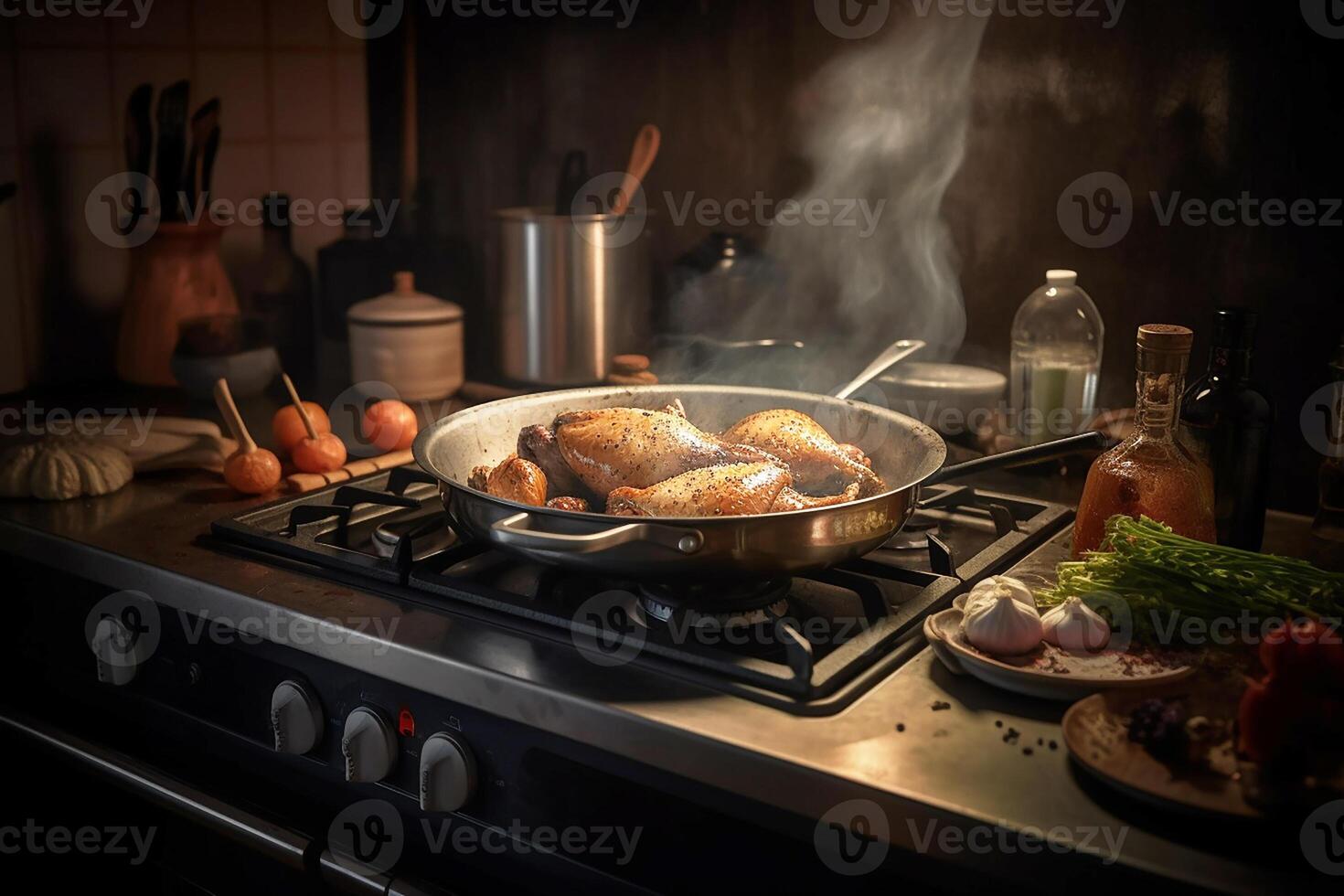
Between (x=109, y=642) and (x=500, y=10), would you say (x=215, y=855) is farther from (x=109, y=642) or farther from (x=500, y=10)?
(x=500, y=10)

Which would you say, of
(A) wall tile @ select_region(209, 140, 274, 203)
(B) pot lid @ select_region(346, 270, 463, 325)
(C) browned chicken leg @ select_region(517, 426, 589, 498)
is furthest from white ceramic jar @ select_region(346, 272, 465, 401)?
(C) browned chicken leg @ select_region(517, 426, 589, 498)

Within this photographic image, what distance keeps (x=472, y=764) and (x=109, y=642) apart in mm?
510

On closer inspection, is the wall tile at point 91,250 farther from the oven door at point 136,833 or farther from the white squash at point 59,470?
the oven door at point 136,833

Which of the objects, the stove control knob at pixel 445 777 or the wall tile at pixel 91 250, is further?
the wall tile at pixel 91 250

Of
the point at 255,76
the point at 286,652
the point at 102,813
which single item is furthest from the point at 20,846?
the point at 255,76

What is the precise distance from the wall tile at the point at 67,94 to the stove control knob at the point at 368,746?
4.86 ft

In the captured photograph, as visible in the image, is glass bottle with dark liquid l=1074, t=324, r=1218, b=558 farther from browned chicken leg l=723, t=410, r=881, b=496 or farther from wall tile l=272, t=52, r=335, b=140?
wall tile l=272, t=52, r=335, b=140

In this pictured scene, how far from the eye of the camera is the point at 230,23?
2.21 metres

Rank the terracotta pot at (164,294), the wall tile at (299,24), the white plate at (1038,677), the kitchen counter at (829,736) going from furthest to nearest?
the wall tile at (299,24), the terracotta pot at (164,294), the white plate at (1038,677), the kitchen counter at (829,736)

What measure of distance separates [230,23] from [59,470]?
1.10m

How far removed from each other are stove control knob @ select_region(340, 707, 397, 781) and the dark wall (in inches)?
43.6

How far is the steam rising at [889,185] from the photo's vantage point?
173 centimetres

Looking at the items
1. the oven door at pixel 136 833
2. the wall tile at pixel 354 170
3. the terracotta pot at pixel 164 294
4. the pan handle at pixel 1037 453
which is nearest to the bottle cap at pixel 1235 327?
the pan handle at pixel 1037 453

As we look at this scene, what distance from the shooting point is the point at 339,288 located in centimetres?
225
